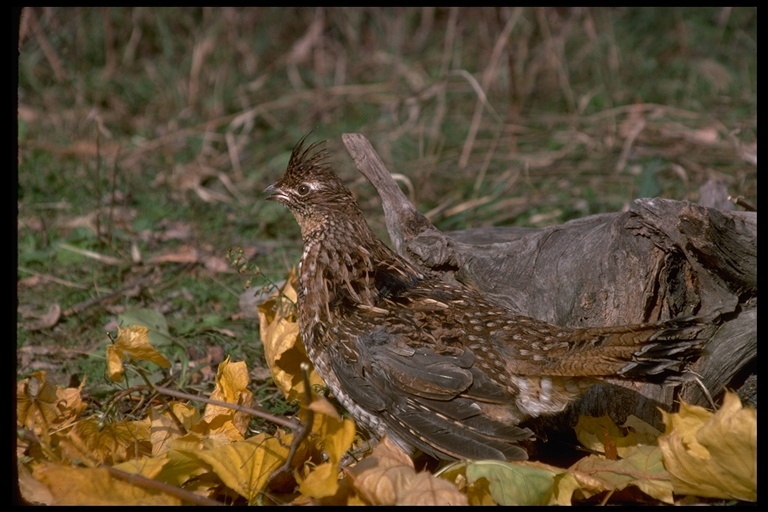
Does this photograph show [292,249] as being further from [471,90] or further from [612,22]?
[612,22]

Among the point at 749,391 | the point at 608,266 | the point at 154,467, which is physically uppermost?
the point at 608,266

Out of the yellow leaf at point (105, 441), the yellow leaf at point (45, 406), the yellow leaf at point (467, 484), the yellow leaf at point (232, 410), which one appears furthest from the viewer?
the yellow leaf at point (232, 410)

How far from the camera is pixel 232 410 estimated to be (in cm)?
412

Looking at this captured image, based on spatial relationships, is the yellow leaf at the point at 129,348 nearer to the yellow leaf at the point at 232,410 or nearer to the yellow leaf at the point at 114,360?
the yellow leaf at the point at 114,360

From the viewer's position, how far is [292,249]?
23.3ft

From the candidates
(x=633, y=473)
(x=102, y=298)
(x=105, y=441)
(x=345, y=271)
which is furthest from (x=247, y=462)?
(x=102, y=298)

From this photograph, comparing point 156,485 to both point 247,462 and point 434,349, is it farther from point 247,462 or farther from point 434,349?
point 434,349

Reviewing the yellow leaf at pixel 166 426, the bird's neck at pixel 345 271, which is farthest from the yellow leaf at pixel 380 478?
the bird's neck at pixel 345 271

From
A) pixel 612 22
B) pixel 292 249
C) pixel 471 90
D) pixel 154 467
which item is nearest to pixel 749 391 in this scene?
pixel 154 467

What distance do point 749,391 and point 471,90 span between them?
5968 millimetres

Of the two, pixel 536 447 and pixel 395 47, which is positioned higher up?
pixel 395 47

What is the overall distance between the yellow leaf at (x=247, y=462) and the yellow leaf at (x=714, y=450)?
4.91 ft

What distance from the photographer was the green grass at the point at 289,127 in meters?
6.59

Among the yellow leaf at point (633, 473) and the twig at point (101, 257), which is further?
the twig at point (101, 257)
